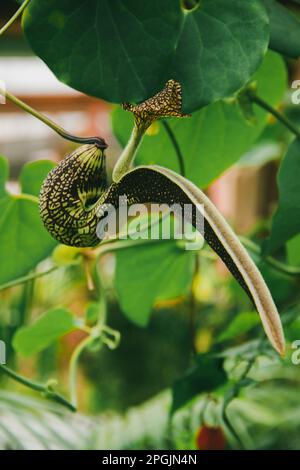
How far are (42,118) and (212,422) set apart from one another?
0.30 m

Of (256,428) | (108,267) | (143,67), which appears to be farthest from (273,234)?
(108,267)

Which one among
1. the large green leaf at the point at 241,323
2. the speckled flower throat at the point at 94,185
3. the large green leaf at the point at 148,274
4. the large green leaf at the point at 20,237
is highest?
the speckled flower throat at the point at 94,185

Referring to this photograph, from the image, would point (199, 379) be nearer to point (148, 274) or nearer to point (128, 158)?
point (148, 274)

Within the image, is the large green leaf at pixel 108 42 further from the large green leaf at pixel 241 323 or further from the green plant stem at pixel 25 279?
the large green leaf at pixel 241 323

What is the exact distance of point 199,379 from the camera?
1.56ft

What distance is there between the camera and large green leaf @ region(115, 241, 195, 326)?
52 cm

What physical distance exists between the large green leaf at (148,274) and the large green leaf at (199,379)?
8 cm

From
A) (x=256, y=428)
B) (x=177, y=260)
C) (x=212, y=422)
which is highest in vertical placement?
(x=177, y=260)

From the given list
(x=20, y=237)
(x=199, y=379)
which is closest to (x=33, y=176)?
(x=20, y=237)

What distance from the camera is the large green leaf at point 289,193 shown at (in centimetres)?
35

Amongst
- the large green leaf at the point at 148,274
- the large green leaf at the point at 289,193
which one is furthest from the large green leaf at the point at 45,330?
the large green leaf at the point at 289,193

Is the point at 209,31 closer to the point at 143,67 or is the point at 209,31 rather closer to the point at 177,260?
the point at 143,67

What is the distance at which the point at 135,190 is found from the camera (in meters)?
0.26

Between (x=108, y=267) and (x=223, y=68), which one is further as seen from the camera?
(x=108, y=267)
